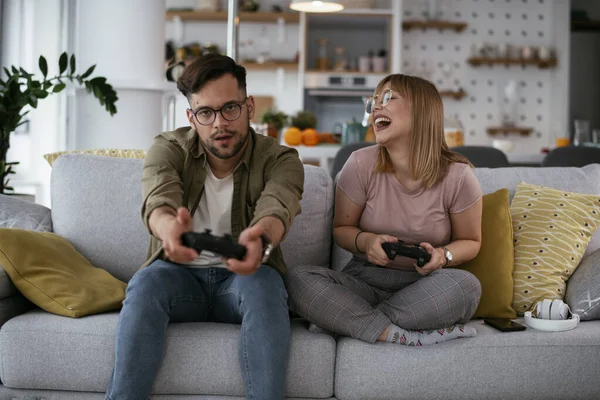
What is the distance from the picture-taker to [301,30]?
742 cm

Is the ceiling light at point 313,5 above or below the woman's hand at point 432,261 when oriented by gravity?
above

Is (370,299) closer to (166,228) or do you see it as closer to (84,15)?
(166,228)

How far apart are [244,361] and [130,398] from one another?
28cm

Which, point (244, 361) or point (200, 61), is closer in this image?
point (244, 361)

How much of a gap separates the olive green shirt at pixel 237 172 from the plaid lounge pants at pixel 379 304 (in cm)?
9

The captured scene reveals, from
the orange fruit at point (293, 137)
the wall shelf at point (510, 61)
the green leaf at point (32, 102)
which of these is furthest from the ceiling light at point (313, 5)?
the wall shelf at point (510, 61)

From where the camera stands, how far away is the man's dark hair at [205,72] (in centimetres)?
192

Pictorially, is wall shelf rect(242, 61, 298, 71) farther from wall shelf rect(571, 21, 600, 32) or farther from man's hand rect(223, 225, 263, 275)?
man's hand rect(223, 225, 263, 275)

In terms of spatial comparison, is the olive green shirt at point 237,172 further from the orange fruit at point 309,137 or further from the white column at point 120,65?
the orange fruit at point 309,137

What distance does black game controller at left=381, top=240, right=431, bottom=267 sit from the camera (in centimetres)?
194

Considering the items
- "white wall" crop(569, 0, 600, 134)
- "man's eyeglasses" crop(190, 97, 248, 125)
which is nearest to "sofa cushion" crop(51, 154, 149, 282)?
"man's eyeglasses" crop(190, 97, 248, 125)

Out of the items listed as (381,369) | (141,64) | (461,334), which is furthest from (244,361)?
(141,64)

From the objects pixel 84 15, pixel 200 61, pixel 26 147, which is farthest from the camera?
pixel 26 147

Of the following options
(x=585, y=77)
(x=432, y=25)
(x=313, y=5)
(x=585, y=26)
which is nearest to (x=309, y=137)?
(x=313, y=5)
